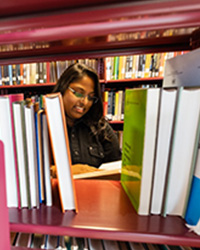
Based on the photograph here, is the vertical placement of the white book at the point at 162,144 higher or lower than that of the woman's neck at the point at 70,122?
higher

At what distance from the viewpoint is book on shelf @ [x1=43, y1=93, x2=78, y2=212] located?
38 centimetres

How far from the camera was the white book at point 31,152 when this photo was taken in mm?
400

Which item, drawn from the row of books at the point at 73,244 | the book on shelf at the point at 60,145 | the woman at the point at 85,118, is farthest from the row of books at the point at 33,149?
the woman at the point at 85,118

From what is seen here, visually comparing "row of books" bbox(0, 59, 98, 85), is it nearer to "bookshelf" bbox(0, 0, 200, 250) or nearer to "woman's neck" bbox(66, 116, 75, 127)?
"woman's neck" bbox(66, 116, 75, 127)

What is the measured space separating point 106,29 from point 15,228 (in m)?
0.49

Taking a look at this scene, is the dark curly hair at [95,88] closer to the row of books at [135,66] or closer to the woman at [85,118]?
the woman at [85,118]

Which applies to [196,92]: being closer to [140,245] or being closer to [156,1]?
[156,1]

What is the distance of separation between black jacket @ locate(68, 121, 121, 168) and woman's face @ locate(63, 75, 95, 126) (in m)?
0.13

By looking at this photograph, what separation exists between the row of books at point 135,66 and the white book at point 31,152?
182 cm

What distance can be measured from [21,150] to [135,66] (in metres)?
1.91

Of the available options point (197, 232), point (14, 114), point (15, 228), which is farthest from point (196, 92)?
point (15, 228)

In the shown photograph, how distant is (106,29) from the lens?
0.36m

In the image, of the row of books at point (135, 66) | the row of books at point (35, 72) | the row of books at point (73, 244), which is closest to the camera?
the row of books at point (73, 244)

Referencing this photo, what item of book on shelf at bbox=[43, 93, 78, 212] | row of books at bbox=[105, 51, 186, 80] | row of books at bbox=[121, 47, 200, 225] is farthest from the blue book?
row of books at bbox=[105, 51, 186, 80]
